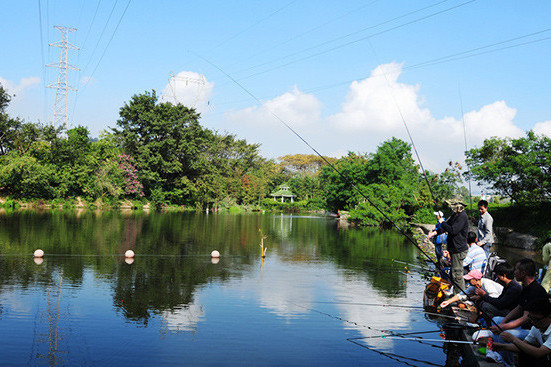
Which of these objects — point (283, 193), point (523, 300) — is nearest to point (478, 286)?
point (523, 300)

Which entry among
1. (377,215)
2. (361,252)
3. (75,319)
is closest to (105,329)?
(75,319)

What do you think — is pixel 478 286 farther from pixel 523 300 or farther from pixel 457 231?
pixel 523 300

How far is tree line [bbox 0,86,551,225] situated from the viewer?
36812 mm

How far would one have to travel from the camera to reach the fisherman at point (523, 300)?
5145 millimetres

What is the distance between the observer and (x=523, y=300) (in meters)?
5.34

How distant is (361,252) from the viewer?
20203mm

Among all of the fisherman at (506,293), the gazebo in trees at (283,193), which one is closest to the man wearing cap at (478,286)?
the fisherman at (506,293)

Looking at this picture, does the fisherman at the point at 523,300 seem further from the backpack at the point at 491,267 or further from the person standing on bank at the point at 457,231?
the person standing on bank at the point at 457,231

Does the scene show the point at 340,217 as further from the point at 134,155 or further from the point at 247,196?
the point at 134,155

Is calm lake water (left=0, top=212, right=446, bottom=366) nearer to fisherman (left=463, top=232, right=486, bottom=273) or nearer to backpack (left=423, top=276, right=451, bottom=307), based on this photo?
backpack (left=423, top=276, right=451, bottom=307)

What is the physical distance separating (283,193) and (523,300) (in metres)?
69.1

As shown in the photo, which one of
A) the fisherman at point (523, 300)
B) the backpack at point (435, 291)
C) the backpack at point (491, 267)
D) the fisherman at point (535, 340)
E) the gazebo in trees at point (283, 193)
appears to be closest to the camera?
the fisherman at point (535, 340)

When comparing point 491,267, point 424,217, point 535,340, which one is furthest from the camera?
point 424,217

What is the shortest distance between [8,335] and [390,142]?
1522 inches
